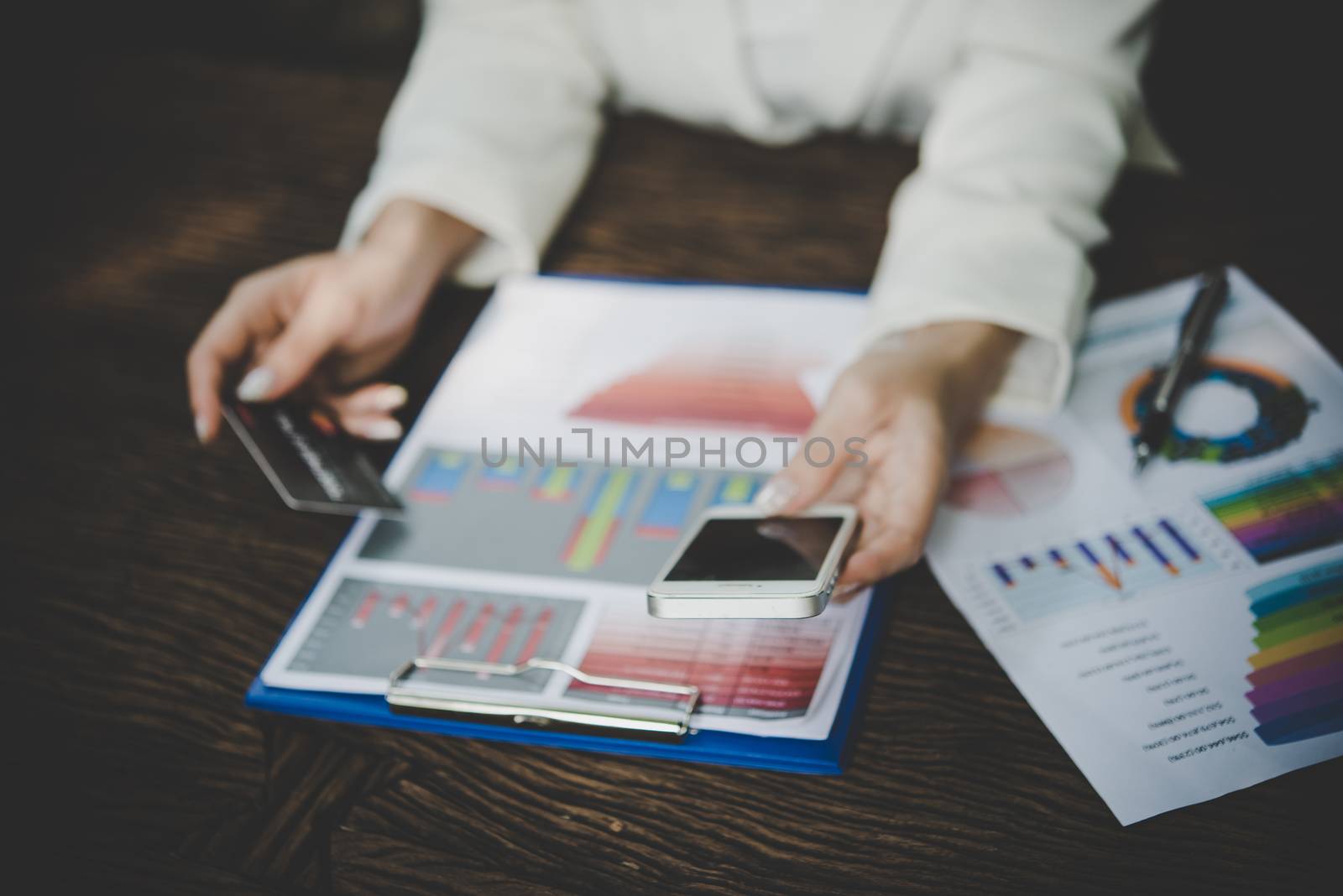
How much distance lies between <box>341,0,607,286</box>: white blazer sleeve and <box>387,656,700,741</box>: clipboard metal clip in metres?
0.33

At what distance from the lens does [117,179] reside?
779 mm

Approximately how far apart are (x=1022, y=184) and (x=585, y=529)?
0.34 meters

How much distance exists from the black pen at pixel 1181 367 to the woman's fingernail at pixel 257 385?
0.48 metres

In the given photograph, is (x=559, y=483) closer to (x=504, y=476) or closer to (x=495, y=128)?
(x=504, y=476)

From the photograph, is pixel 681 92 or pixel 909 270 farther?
pixel 681 92

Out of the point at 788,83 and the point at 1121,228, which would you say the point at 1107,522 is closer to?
the point at 1121,228

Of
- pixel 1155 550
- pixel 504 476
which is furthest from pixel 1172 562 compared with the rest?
pixel 504 476

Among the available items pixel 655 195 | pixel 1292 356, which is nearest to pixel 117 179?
pixel 655 195

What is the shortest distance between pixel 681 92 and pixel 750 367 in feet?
0.92

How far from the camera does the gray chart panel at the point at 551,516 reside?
1.56 ft

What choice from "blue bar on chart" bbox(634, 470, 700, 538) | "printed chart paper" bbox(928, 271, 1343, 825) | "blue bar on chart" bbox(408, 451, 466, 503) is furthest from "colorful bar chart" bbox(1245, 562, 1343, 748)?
"blue bar on chart" bbox(408, 451, 466, 503)

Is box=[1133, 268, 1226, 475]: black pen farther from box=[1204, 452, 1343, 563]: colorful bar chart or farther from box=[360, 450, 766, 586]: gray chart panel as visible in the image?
box=[360, 450, 766, 586]: gray chart panel

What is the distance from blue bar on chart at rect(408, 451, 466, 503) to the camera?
52cm

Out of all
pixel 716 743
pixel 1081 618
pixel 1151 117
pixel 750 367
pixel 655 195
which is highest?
pixel 1151 117
